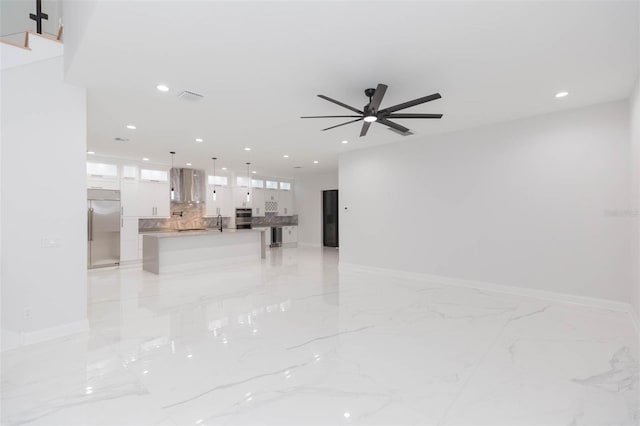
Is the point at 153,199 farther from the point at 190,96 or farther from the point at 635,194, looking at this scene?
the point at 635,194

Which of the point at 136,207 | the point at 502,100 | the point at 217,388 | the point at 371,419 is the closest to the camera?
the point at 371,419

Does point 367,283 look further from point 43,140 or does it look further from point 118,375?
point 43,140

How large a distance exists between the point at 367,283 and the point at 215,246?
146 inches

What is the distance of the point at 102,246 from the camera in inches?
269

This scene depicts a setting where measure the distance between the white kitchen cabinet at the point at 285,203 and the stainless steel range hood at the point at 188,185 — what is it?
9.54ft

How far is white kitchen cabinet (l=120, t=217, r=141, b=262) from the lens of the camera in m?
7.23

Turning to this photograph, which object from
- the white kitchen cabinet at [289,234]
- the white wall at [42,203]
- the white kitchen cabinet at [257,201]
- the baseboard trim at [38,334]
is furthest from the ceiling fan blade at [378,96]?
the white kitchen cabinet at [289,234]

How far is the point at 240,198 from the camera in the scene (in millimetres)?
9844

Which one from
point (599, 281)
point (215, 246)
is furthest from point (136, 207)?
point (599, 281)

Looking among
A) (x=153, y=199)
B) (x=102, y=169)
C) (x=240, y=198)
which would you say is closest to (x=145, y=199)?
(x=153, y=199)

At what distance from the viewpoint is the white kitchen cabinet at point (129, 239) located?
23.7 feet

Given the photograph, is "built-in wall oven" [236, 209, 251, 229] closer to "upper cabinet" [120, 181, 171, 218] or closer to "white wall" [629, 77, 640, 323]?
"upper cabinet" [120, 181, 171, 218]

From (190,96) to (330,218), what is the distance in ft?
24.4

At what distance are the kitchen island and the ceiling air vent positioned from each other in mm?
3458
